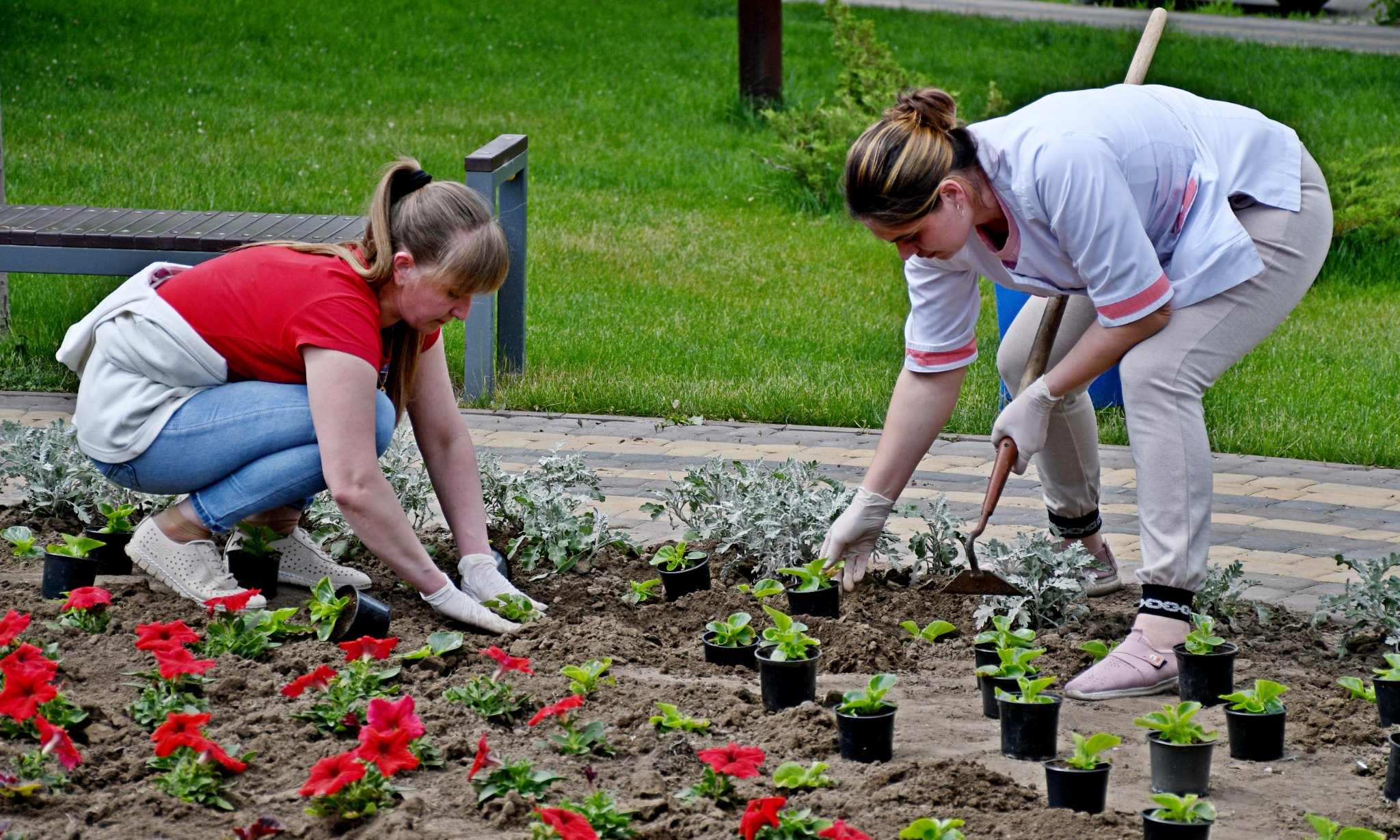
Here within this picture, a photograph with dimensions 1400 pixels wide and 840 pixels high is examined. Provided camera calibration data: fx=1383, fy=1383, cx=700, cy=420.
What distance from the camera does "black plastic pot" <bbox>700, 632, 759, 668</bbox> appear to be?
3264 millimetres

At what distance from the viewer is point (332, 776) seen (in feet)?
7.41

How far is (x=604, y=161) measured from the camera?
470 inches

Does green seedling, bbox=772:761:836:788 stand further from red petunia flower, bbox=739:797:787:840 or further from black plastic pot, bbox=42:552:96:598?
black plastic pot, bbox=42:552:96:598

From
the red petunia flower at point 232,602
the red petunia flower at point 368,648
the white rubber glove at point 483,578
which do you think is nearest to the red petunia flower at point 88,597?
the red petunia flower at point 232,602

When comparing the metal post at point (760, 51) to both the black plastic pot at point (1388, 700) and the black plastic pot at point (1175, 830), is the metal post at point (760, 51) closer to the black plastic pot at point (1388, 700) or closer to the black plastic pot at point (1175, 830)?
the black plastic pot at point (1388, 700)

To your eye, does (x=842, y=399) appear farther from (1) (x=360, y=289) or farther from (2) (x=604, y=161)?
(2) (x=604, y=161)

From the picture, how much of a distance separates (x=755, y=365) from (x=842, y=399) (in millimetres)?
774

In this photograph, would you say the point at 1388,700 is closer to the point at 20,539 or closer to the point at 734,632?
the point at 734,632

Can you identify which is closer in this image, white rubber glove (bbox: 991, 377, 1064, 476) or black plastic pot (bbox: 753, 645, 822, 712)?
black plastic pot (bbox: 753, 645, 822, 712)

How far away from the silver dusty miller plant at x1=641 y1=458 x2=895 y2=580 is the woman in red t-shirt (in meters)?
0.68

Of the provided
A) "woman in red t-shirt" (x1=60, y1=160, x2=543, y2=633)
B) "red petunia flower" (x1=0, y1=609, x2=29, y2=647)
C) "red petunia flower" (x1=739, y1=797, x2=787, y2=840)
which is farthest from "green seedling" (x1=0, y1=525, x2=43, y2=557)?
"red petunia flower" (x1=739, y1=797, x2=787, y2=840)

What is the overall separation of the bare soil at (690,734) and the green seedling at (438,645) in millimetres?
42

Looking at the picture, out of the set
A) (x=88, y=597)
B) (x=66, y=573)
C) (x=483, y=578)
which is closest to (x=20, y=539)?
(x=66, y=573)

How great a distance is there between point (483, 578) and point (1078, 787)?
170 centimetres
